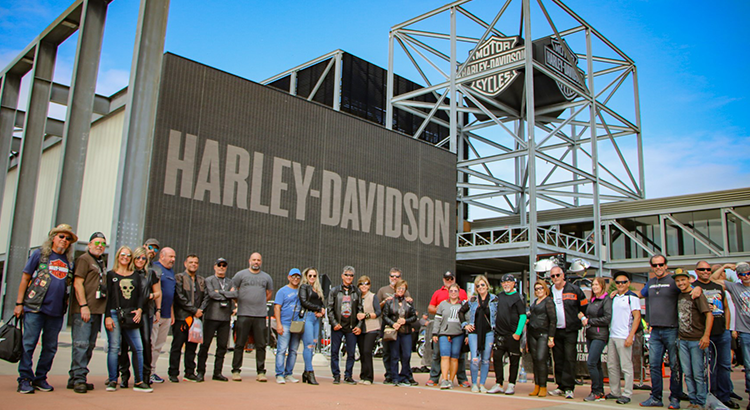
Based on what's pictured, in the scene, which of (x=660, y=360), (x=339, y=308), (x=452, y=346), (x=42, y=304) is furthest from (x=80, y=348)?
(x=660, y=360)

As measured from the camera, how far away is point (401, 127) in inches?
1516

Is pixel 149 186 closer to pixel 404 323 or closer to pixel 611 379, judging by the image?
pixel 404 323

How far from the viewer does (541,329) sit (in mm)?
9086

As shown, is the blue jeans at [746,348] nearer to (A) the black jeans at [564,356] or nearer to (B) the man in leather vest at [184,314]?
(A) the black jeans at [564,356]

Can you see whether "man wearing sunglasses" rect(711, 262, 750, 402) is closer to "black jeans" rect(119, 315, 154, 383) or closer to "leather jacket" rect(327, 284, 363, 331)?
"leather jacket" rect(327, 284, 363, 331)

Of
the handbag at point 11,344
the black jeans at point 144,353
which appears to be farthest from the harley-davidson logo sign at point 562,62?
the handbag at point 11,344

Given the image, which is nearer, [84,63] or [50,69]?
[84,63]

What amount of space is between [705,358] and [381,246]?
17.7 m

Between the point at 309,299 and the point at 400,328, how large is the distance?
5.51ft

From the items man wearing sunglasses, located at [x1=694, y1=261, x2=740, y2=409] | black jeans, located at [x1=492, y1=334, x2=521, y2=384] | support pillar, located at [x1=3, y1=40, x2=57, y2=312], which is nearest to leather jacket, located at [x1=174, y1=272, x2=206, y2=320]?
black jeans, located at [x1=492, y1=334, x2=521, y2=384]

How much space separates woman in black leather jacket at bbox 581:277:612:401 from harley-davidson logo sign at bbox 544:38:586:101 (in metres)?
22.9

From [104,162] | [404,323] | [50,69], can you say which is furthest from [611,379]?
[50,69]

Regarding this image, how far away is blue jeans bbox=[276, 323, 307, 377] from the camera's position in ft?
29.2

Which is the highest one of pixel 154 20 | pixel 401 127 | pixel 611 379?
pixel 401 127
